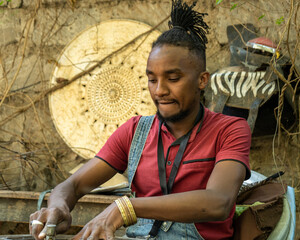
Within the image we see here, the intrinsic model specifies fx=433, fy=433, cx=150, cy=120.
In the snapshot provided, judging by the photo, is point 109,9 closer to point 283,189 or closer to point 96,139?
point 96,139

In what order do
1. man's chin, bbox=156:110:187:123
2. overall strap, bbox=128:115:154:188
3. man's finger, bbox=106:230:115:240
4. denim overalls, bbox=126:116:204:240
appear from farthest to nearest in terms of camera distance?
overall strap, bbox=128:115:154:188
man's chin, bbox=156:110:187:123
denim overalls, bbox=126:116:204:240
man's finger, bbox=106:230:115:240

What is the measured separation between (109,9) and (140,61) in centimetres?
60

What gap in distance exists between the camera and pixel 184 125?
2201 mm

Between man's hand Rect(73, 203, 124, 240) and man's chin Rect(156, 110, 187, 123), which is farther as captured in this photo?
man's chin Rect(156, 110, 187, 123)

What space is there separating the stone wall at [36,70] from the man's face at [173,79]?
202cm

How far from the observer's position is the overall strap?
7.28 feet

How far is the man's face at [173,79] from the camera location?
2.04 m

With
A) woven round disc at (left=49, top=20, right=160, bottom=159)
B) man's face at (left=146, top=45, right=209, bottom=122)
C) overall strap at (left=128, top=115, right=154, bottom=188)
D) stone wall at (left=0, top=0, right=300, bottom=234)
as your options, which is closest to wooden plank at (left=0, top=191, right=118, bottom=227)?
stone wall at (left=0, top=0, right=300, bottom=234)

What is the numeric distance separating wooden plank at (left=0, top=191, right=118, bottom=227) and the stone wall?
743 millimetres

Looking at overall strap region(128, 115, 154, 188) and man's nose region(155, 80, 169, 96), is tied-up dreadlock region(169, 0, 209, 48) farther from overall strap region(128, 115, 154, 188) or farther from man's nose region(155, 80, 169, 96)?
overall strap region(128, 115, 154, 188)

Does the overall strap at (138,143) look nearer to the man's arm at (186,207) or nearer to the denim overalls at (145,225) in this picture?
the denim overalls at (145,225)

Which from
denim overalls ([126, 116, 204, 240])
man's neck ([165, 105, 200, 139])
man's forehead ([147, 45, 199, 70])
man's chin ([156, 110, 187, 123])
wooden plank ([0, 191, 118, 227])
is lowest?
wooden plank ([0, 191, 118, 227])

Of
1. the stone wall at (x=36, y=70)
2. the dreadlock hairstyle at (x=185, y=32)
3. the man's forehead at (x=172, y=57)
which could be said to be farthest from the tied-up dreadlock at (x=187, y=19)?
the stone wall at (x=36, y=70)

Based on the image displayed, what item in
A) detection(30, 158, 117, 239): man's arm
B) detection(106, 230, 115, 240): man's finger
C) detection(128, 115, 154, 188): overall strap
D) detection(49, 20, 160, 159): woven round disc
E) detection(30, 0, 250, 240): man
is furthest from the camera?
detection(49, 20, 160, 159): woven round disc
